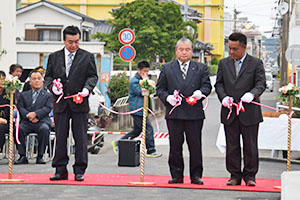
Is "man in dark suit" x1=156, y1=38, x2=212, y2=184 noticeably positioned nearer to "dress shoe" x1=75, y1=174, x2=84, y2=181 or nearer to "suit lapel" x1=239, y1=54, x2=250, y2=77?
"suit lapel" x1=239, y1=54, x2=250, y2=77

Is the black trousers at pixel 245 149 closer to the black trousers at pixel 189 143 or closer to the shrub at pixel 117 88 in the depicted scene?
the black trousers at pixel 189 143

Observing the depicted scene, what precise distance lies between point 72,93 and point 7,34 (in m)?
15.1

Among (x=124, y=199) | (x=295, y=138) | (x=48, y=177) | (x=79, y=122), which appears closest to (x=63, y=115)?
(x=79, y=122)

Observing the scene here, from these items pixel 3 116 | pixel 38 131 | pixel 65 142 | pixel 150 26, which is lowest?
pixel 38 131

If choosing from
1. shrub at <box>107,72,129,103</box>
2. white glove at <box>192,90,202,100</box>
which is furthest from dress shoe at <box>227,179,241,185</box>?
shrub at <box>107,72,129,103</box>

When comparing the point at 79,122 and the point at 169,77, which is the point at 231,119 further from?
the point at 79,122

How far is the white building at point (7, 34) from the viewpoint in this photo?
22656 millimetres

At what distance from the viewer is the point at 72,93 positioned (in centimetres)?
889

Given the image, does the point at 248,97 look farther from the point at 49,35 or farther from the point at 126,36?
the point at 49,35

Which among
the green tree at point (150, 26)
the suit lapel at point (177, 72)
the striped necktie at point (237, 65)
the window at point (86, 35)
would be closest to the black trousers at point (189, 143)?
the suit lapel at point (177, 72)

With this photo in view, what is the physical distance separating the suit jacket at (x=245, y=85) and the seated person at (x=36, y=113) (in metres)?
3.72

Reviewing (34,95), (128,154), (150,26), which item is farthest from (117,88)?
(150,26)

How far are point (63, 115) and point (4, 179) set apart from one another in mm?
1115

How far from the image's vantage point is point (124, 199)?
7.50 meters
